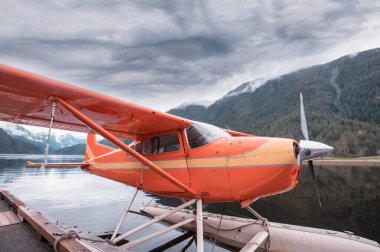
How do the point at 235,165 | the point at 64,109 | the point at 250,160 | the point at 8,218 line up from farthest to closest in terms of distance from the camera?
the point at 8,218, the point at 64,109, the point at 235,165, the point at 250,160

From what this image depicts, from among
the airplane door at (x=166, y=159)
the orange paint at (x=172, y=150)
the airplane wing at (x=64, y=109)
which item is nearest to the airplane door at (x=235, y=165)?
the orange paint at (x=172, y=150)

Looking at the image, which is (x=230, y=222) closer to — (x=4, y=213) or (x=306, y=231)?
(x=306, y=231)

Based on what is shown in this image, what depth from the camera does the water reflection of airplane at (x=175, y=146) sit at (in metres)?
5.21

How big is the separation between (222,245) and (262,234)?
1840 millimetres

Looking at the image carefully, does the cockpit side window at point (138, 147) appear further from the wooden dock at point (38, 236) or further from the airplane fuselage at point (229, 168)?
the wooden dock at point (38, 236)

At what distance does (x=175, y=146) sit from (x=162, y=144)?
19.6 inches

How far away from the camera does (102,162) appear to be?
359 inches

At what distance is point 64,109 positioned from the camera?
6.25 m

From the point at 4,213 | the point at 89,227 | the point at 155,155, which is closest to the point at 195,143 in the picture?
the point at 155,155

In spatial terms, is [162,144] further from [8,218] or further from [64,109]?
[8,218]

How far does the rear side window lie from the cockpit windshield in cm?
45

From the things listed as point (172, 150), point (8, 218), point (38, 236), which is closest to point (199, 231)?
point (172, 150)

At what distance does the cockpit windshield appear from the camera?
628cm

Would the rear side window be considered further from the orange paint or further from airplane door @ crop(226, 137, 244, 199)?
airplane door @ crop(226, 137, 244, 199)
